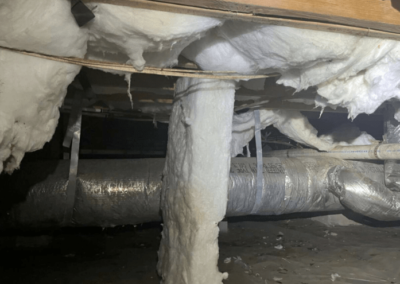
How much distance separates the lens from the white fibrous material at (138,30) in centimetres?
91

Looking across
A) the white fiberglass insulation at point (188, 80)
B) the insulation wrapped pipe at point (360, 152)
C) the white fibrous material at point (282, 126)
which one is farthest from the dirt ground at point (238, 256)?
the white fibrous material at point (282, 126)

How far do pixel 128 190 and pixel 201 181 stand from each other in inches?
31.0

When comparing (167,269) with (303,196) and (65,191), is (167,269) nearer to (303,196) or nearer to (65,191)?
(65,191)

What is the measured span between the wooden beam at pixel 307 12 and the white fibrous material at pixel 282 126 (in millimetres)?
1293

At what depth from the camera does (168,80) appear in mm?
1738

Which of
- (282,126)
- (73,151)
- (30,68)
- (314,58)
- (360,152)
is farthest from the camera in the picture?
(282,126)

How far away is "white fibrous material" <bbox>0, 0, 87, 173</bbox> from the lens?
839 mm

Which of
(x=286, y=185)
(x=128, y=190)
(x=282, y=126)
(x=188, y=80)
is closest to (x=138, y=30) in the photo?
(x=188, y=80)

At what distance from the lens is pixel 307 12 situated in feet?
3.08

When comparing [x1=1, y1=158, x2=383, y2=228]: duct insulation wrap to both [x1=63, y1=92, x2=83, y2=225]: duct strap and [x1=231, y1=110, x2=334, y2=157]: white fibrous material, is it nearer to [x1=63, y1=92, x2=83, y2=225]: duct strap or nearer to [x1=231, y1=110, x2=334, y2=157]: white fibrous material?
[x1=63, y1=92, x2=83, y2=225]: duct strap

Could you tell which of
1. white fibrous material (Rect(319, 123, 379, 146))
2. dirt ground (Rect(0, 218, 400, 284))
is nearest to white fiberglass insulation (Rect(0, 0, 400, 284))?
dirt ground (Rect(0, 218, 400, 284))

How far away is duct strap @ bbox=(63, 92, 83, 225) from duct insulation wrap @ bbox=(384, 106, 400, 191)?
7.14ft

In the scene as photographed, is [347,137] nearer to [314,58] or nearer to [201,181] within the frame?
[314,58]

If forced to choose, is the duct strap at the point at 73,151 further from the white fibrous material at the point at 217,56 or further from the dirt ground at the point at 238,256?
the white fibrous material at the point at 217,56
